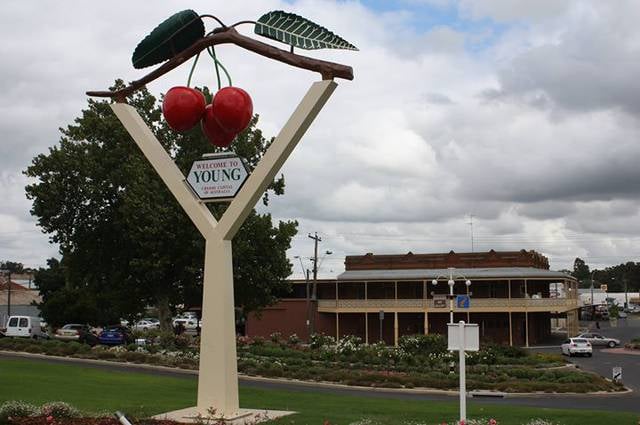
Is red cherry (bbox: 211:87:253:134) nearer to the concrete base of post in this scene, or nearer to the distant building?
the concrete base of post

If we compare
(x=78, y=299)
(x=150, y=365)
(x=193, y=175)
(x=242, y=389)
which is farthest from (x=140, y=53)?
(x=78, y=299)

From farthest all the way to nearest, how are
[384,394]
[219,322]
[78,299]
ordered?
1. [78,299]
2. [384,394]
3. [219,322]

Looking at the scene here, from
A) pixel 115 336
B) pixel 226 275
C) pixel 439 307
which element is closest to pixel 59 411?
pixel 226 275

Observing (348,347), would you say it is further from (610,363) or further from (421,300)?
(421,300)

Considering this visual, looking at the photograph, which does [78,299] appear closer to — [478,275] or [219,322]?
[478,275]

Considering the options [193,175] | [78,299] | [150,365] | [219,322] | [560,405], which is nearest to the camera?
[219,322]

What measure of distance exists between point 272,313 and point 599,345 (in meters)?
25.9

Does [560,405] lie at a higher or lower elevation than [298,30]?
lower

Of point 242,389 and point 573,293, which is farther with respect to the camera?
point 573,293

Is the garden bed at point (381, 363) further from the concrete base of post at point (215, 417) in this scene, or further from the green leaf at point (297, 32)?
the green leaf at point (297, 32)

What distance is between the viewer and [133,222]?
35.6 meters

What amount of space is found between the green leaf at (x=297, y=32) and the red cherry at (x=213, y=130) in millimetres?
1747

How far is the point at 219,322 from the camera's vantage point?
12.7 m

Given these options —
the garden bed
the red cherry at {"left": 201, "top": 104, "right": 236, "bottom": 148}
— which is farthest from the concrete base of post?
the garden bed
